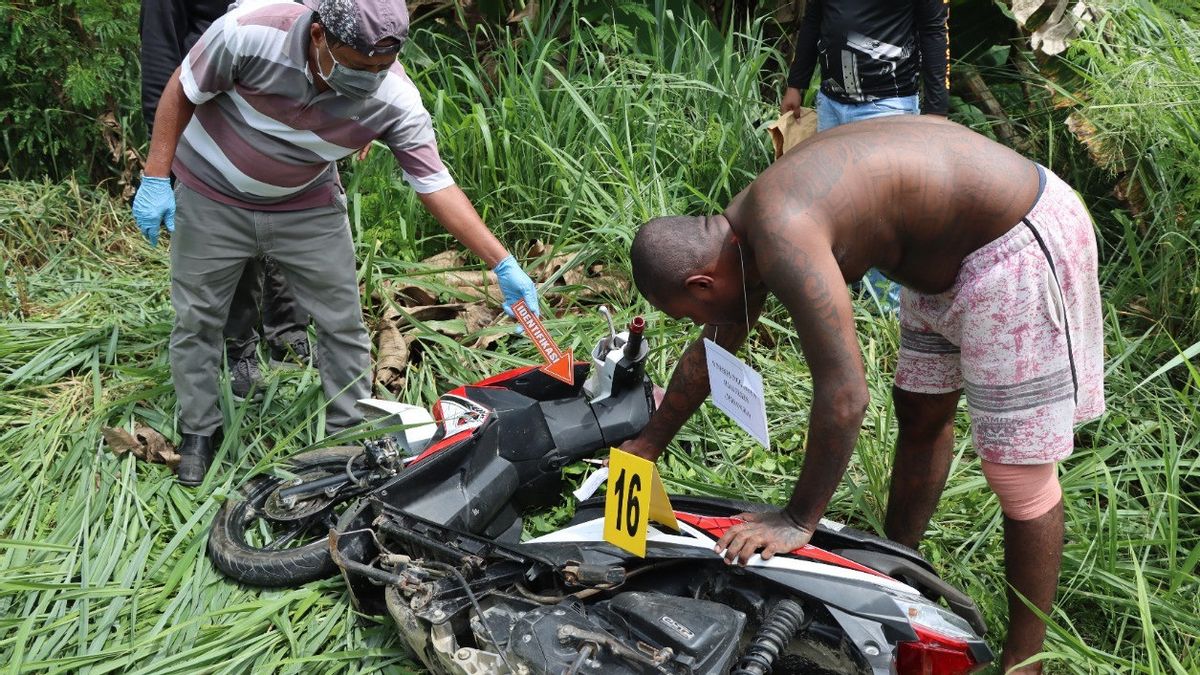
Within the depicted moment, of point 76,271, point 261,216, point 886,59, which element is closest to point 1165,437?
point 886,59

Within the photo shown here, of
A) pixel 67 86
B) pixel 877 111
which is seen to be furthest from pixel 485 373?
pixel 67 86

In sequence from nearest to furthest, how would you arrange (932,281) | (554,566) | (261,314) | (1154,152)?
(932,281), (554,566), (1154,152), (261,314)

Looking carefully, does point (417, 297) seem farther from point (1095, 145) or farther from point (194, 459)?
point (1095, 145)

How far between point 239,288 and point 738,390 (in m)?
2.45

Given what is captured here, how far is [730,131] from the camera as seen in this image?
466 centimetres

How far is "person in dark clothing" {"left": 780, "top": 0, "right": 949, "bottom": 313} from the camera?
4043mm

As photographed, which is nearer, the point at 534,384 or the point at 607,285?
the point at 534,384

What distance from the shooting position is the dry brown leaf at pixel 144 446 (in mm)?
3496

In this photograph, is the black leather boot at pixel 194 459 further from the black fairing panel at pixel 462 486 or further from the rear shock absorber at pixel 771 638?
the rear shock absorber at pixel 771 638

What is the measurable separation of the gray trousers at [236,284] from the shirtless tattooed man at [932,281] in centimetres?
161

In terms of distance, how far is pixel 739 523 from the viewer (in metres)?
2.38

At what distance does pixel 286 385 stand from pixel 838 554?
7.81 ft

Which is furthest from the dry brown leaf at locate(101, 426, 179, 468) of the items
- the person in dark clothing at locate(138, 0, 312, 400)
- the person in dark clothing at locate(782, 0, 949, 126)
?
the person in dark clothing at locate(782, 0, 949, 126)

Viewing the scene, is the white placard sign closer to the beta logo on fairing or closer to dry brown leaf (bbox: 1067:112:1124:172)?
the beta logo on fairing
